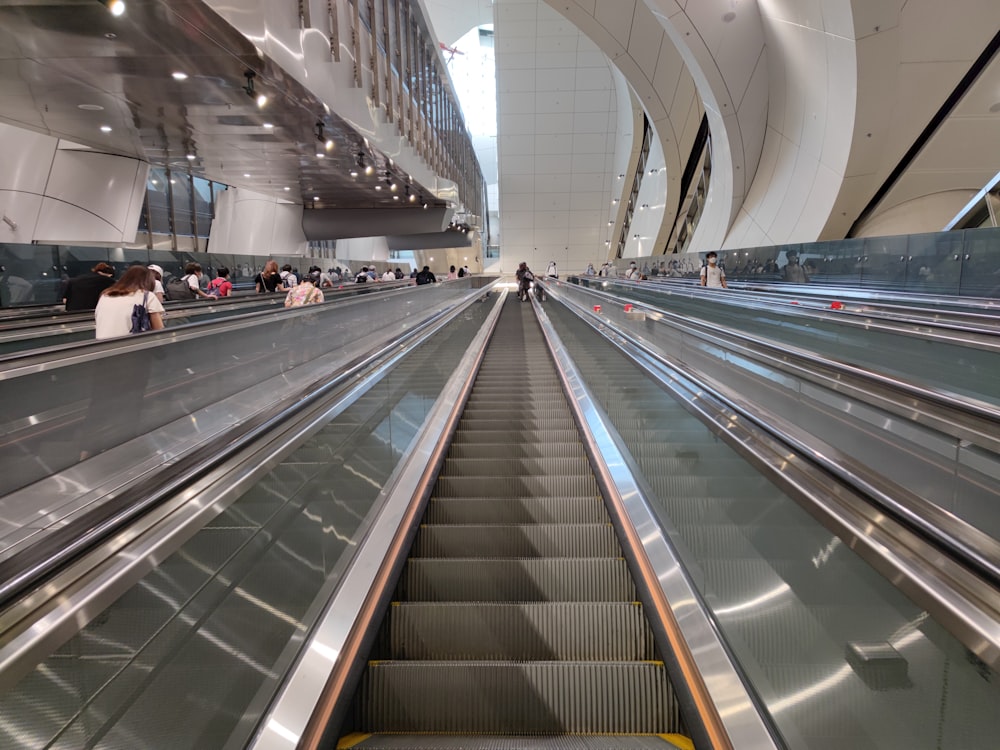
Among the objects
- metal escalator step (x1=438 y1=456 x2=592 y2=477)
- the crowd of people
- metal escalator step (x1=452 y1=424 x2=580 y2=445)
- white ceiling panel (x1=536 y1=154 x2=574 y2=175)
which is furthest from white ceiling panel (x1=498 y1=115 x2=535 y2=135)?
A: metal escalator step (x1=438 y1=456 x2=592 y2=477)

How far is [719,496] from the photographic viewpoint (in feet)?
8.23

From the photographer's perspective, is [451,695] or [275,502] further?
[451,695]

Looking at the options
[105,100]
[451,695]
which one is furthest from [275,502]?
[105,100]

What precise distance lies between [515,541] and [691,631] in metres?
1.62

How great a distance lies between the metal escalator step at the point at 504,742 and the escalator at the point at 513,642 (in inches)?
0.4

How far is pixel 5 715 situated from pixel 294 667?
1.37 metres

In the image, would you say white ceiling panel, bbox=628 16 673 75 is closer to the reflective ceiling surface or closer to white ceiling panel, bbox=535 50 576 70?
the reflective ceiling surface

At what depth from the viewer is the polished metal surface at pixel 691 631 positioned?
2.02 m

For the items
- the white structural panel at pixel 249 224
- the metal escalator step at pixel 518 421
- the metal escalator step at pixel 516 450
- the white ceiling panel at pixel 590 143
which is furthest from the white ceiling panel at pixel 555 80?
the metal escalator step at pixel 516 450

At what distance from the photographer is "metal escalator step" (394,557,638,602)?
11.5ft

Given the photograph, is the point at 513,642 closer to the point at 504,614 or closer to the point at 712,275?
the point at 504,614

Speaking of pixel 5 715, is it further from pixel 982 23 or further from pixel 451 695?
pixel 982 23

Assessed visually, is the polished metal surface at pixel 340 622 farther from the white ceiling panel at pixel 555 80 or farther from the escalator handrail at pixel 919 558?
the white ceiling panel at pixel 555 80

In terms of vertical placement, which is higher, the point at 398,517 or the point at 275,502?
the point at 275,502
